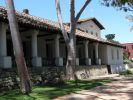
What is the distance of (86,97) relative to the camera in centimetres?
1350

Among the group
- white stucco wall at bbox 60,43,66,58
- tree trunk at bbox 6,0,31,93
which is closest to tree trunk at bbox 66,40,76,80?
tree trunk at bbox 6,0,31,93

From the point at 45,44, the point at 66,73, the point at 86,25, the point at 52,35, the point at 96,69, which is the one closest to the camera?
the point at 66,73

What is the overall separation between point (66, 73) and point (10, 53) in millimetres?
4385

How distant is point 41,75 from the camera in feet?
65.6

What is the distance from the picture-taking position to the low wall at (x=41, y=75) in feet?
54.1

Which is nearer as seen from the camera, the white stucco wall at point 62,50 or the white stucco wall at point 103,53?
the white stucco wall at point 62,50

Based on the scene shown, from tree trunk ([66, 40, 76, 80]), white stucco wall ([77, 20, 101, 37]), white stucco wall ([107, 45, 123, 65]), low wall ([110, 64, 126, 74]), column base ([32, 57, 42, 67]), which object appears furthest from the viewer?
white stucco wall ([77, 20, 101, 37])

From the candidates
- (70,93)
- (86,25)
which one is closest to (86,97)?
(70,93)

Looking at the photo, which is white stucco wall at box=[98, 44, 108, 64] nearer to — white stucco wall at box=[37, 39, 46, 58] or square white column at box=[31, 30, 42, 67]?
white stucco wall at box=[37, 39, 46, 58]

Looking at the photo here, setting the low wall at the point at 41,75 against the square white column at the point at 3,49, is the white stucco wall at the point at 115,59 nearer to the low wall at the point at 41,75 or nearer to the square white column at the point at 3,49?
the low wall at the point at 41,75

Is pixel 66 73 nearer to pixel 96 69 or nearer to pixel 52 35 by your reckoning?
pixel 52 35

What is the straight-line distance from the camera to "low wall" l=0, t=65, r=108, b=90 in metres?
16.5

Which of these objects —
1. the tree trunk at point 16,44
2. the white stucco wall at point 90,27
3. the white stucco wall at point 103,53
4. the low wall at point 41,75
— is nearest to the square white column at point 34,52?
the low wall at point 41,75

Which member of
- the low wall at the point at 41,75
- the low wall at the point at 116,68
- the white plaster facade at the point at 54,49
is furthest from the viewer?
the low wall at the point at 116,68
